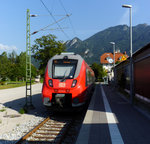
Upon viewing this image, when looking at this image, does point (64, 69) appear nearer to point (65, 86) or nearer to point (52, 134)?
point (65, 86)

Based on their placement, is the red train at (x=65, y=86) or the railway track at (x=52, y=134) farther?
the red train at (x=65, y=86)

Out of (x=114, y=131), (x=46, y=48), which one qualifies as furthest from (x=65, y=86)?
(x=46, y=48)

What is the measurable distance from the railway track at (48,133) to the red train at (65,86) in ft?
2.73

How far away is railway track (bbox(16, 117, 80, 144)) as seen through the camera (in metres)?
5.82

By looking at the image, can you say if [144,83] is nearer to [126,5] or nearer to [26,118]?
[126,5]

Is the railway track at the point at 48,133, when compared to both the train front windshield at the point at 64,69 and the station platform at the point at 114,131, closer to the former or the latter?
the station platform at the point at 114,131

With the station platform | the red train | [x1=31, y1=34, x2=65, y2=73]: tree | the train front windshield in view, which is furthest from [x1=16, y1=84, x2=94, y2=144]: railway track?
[x1=31, y1=34, x2=65, y2=73]: tree

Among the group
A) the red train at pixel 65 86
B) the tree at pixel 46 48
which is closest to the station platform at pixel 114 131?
the red train at pixel 65 86

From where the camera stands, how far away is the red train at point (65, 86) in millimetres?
8680

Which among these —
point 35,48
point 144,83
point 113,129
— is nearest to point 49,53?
point 35,48

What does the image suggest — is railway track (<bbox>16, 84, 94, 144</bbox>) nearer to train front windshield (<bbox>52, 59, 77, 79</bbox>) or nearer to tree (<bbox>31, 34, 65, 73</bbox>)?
train front windshield (<bbox>52, 59, 77, 79</bbox>)

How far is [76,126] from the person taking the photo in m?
7.91

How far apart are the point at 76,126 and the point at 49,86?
2.19m

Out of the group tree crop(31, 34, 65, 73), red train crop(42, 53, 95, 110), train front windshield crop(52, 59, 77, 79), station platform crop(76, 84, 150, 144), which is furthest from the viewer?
tree crop(31, 34, 65, 73)
